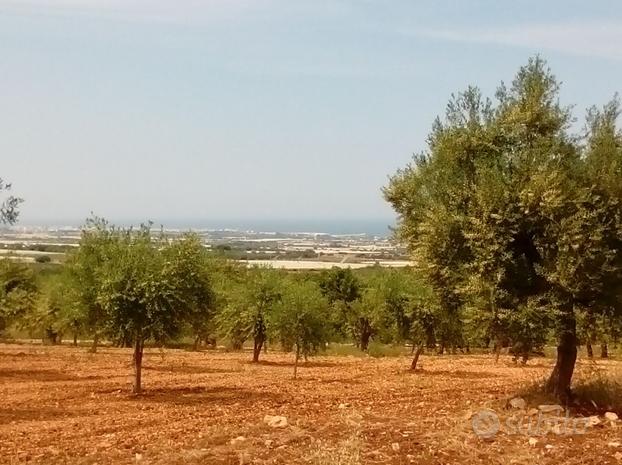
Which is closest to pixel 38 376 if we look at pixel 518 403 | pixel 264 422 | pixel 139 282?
pixel 139 282

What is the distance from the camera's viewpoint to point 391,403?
19422 millimetres

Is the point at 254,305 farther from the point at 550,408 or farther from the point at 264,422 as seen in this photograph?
the point at 550,408

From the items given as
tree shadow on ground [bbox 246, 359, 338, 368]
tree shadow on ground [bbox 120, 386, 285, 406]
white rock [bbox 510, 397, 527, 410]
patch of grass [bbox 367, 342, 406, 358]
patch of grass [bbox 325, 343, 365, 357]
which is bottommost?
patch of grass [bbox 325, 343, 365, 357]

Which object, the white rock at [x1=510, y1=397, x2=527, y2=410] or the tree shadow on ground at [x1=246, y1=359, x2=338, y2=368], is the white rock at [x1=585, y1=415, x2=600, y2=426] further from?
the tree shadow on ground at [x1=246, y1=359, x2=338, y2=368]

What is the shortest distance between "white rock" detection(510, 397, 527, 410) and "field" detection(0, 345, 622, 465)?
1.12 ft

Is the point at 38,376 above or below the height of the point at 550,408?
Answer: below

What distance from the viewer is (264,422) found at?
15.5m

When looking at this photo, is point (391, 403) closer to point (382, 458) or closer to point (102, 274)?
point (382, 458)

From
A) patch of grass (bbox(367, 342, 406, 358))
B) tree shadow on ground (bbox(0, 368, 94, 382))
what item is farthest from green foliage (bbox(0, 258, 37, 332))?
patch of grass (bbox(367, 342, 406, 358))

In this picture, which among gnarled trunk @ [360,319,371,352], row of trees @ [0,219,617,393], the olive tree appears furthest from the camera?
gnarled trunk @ [360,319,371,352]

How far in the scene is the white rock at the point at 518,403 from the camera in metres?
16.9

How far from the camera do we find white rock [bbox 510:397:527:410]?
55.5ft

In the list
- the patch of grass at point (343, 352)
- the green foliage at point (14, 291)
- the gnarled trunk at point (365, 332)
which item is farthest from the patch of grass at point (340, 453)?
the gnarled trunk at point (365, 332)

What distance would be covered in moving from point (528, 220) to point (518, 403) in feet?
15.8
